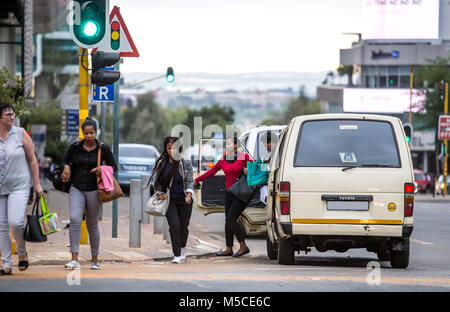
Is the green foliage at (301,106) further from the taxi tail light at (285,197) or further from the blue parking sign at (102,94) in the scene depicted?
the taxi tail light at (285,197)

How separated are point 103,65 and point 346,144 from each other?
3608 millimetres

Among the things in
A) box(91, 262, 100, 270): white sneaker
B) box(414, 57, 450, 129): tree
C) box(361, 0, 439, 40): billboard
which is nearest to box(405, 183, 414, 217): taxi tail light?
box(91, 262, 100, 270): white sneaker

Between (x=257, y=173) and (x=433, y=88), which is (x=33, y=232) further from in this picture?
(x=433, y=88)

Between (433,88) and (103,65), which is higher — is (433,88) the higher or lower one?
the lower one

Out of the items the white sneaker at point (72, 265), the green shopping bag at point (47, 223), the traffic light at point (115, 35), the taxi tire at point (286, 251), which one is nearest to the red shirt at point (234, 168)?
the taxi tire at point (286, 251)

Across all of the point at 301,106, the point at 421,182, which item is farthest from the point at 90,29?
the point at 301,106

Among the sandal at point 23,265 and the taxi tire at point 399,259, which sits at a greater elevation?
the sandal at point 23,265

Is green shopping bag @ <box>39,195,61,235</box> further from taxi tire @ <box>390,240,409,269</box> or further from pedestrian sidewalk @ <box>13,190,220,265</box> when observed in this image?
taxi tire @ <box>390,240,409,269</box>

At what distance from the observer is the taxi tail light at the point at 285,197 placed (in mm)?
12852

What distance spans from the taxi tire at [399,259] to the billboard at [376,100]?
8644 cm

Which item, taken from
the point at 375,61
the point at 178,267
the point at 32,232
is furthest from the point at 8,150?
the point at 375,61

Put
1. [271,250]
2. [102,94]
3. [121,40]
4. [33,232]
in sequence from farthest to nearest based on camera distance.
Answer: [102,94] < [121,40] < [271,250] < [33,232]

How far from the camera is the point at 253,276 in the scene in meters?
11.4
